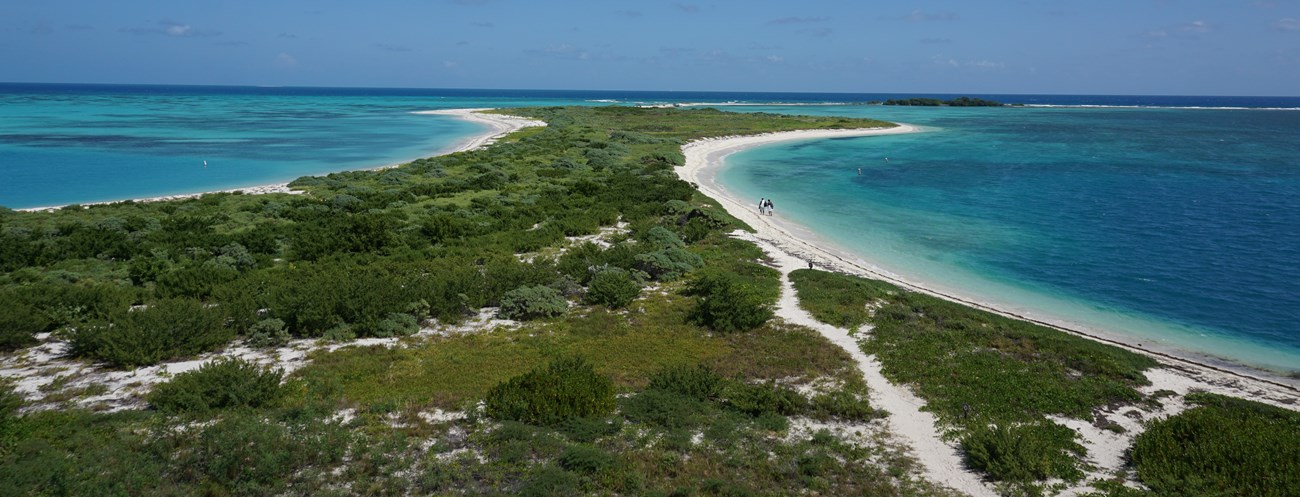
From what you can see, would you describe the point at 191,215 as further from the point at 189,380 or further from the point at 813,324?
the point at 813,324

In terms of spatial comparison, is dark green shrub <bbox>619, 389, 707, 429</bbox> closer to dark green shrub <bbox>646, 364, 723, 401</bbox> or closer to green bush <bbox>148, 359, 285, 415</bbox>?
dark green shrub <bbox>646, 364, 723, 401</bbox>

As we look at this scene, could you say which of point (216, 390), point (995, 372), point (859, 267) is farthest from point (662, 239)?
point (216, 390)

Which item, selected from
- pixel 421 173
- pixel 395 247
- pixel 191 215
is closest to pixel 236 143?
pixel 421 173

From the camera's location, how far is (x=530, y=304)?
19.1 metres

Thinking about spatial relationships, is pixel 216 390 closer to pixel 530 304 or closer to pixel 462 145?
pixel 530 304

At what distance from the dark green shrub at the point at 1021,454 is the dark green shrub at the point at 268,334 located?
1564 cm

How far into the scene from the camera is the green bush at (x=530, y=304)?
19016mm

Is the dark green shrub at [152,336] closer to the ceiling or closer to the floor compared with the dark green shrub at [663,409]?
closer to the ceiling

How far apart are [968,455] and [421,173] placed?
4372 cm

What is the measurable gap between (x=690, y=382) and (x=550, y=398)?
3009 millimetres

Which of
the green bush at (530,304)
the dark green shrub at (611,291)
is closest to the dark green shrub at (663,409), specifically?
the green bush at (530,304)

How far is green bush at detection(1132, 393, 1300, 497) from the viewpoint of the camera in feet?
33.2

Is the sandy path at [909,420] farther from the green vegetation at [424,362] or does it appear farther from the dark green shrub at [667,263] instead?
the dark green shrub at [667,263]

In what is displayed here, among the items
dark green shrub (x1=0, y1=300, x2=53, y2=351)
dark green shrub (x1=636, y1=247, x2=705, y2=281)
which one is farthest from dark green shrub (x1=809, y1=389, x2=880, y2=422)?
dark green shrub (x1=0, y1=300, x2=53, y2=351)
